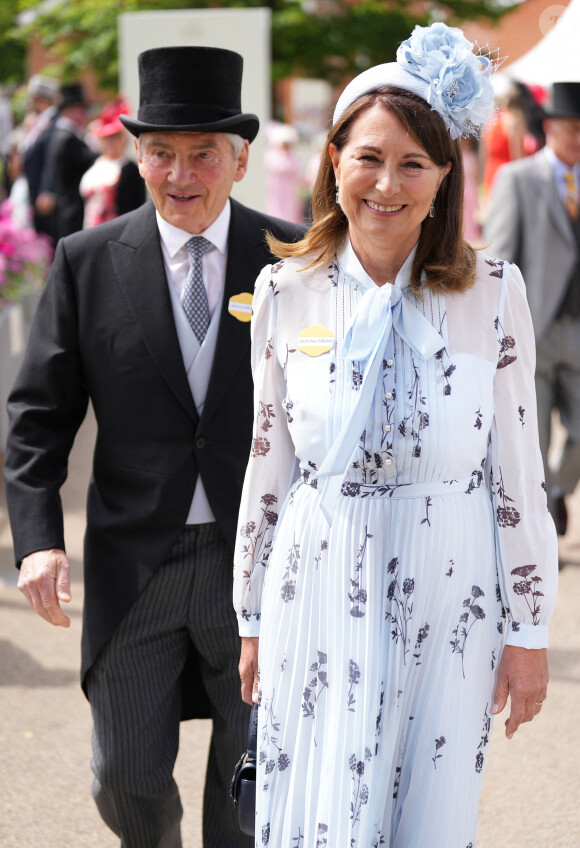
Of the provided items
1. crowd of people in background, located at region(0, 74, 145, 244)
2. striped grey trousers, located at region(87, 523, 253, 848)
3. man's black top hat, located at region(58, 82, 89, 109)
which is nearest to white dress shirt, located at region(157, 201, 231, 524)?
striped grey trousers, located at region(87, 523, 253, 848)

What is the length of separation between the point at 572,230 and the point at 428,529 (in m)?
4.20

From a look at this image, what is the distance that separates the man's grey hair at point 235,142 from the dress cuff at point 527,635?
4.80 ft

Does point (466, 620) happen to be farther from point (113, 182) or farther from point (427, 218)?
point (113, 182)

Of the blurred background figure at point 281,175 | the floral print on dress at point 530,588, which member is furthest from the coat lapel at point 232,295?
the blurred background figure at point 281,175

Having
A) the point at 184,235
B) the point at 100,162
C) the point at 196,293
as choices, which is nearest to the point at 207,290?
the point at 196,293

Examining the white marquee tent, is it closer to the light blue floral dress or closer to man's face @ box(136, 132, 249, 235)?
man's face @ box(136, 132, 249, 235)

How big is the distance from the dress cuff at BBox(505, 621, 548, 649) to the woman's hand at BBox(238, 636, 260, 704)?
54cm

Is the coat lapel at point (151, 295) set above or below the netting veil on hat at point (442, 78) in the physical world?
below

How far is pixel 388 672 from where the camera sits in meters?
2.46

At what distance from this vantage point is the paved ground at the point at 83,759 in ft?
13.1

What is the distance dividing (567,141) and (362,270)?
4.10 m

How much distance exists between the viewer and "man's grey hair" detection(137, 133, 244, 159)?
10.7 feet

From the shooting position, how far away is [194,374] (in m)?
3.13

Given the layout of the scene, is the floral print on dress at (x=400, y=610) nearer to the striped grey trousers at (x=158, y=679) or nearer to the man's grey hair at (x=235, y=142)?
the striped grey trousers at (x=158, y=679)
